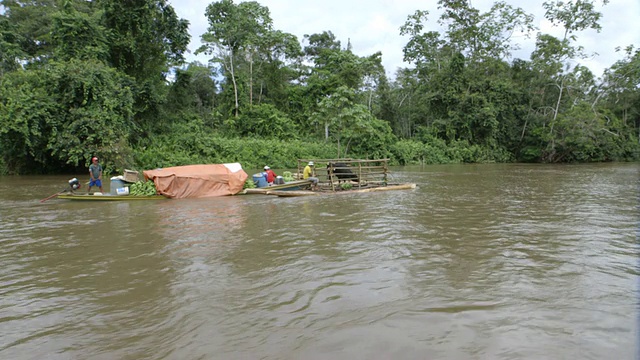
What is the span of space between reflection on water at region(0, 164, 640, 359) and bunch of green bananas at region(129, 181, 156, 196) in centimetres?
293

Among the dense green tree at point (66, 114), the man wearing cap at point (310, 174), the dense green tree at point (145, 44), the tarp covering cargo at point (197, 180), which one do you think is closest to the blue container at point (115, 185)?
the tarp covering cargo at point (197, 180)

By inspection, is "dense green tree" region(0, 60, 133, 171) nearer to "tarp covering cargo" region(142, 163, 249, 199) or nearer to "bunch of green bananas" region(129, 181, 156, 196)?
"bunch of green bananas" region(129, 181, 156, 196)

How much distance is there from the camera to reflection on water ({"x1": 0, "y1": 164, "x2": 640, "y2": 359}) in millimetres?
3674

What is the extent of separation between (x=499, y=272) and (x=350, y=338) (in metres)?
2.81

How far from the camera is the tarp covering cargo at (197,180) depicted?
1295 cm

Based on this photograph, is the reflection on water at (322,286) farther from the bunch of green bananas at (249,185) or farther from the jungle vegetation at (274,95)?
the jungle vegetation at (274,95)

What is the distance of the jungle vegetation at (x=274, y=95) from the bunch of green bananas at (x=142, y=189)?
880cm

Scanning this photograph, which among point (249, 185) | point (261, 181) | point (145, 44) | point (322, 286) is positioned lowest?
point (322, 286)

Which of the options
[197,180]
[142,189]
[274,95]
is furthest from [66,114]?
[274,95]

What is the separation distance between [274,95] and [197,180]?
83.9ft

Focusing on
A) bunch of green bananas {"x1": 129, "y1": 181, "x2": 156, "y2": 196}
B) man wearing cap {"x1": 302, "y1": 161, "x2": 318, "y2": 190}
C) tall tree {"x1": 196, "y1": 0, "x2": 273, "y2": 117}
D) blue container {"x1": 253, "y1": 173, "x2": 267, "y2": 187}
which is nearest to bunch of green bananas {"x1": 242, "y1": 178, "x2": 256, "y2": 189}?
blue container {"x1": 253, "y1": 173, "x2": 267, "y2": 187}

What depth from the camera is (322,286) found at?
5078 mm

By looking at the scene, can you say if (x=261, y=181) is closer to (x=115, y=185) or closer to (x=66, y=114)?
(x=115, y=185)

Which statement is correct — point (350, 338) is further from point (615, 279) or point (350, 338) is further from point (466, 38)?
point (466, 38)
